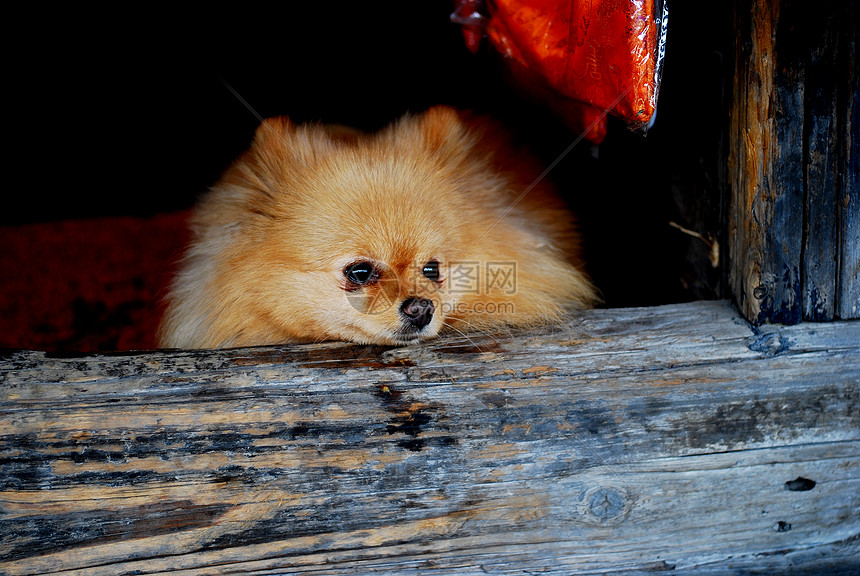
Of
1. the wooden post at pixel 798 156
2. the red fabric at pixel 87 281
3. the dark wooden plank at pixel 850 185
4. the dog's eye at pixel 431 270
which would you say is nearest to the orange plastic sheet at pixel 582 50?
the wooden post at pixel 798 156

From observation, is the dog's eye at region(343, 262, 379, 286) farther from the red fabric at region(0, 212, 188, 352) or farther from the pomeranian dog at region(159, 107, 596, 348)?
the red fabric at region(0, 212, 188, 352)

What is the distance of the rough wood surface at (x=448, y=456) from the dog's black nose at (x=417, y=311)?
0.40ft

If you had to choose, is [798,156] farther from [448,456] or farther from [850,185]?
[448,456]

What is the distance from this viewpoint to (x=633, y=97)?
6.10 feet

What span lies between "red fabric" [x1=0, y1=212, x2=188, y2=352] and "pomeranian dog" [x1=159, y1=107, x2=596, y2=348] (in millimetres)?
593

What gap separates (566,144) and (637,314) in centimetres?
112

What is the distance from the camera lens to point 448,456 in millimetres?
1779

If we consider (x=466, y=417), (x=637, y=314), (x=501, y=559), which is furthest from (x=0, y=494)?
(x=637, y=314)

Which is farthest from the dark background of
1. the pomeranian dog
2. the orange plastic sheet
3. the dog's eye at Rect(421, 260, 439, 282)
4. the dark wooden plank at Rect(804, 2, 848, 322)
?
the dog's eye at Rect(421, 260, 439, 282)

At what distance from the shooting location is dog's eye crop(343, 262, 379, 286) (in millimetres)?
2164

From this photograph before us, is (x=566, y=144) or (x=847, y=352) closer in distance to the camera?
(x=847, y=352)

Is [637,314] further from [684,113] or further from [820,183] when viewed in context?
[684,113]

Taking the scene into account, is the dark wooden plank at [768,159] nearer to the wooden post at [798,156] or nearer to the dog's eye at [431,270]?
the wooden post at [798,156]

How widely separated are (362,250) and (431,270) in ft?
0.93
